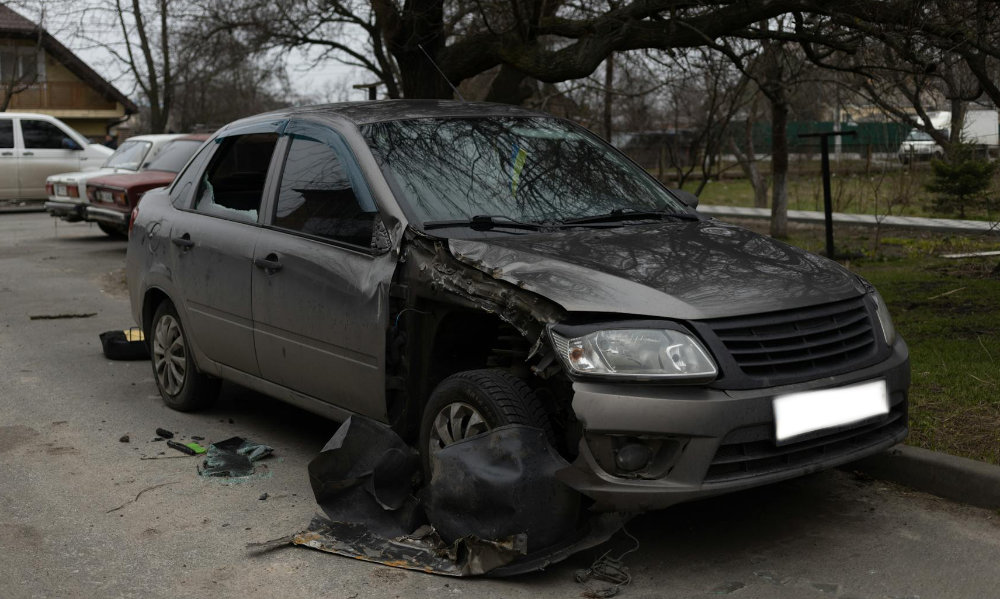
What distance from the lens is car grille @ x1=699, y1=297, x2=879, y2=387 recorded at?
3.96 meters

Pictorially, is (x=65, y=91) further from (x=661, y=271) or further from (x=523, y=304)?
(x=661, y=271)

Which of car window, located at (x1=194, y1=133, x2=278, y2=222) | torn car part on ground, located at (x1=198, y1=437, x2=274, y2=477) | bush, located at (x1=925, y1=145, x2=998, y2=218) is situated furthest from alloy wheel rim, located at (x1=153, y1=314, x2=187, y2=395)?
bush, located at (x1=925, y1=145, x2=998, y2=218)

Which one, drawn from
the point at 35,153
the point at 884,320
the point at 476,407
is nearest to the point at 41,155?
the point at 35,153

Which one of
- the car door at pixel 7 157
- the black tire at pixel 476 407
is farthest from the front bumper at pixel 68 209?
the black tire at pixel 476 407

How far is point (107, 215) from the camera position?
1511 cm

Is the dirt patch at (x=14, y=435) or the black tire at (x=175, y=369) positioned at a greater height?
the black tire at (x=175, y=369)

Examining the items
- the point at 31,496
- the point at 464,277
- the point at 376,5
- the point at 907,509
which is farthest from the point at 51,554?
the point at 376,5

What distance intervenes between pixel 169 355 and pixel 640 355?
12.3 feet

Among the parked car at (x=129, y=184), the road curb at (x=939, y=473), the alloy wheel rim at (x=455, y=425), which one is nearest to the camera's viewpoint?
the alloy wheel rim at (x=455, y=425)

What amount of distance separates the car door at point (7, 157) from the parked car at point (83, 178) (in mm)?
7115

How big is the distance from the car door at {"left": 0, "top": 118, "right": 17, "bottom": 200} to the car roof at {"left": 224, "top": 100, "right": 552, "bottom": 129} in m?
19.9

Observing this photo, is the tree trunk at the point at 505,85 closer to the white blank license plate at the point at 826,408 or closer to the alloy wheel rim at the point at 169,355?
the alloy wheel rim at the point at 169,355

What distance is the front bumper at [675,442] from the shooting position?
3.83 meters

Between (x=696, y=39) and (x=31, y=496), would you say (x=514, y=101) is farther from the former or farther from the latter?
(x=31, y=496)
